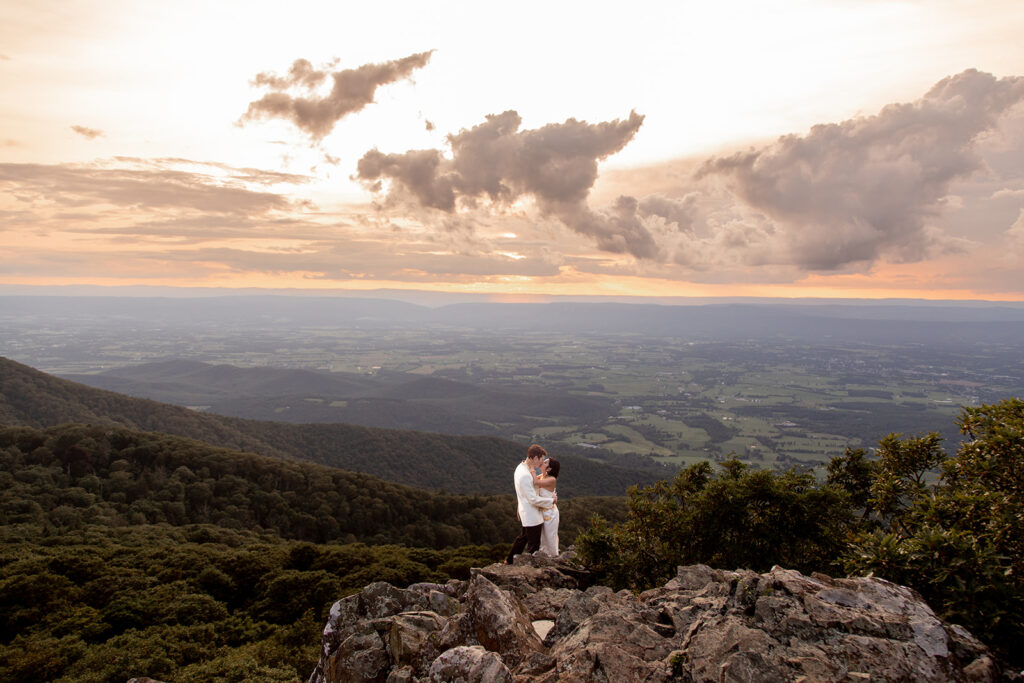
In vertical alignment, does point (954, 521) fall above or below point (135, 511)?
above

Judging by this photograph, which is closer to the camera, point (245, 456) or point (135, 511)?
point (135, 511)

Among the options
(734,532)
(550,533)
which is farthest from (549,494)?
(734,532)

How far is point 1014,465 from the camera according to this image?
12.4 metres

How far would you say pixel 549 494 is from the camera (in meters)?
16.4

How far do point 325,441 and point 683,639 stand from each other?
127208mm

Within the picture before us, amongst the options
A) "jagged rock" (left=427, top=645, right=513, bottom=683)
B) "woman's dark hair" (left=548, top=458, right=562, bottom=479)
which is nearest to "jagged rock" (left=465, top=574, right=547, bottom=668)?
"jagged rock" (left=427, top=645, right=513, bottom=683)

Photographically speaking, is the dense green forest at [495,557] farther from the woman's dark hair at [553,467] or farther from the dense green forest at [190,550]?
the woman's dark hair at [553,467]

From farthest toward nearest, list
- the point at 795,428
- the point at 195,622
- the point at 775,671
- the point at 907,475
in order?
the point at 795,428, the point at 195,622, the point at 907,475, the point at 775,671

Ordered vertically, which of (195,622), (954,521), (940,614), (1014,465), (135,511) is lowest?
(135,511)

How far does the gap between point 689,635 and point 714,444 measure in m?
182

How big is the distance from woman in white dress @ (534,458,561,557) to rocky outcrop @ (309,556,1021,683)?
11.7 feet

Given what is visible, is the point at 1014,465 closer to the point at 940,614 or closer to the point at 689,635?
the point at 940,614

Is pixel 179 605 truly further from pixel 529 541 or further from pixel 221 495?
pixel 221 495

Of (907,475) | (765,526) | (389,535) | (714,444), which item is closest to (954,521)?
(907,475)
